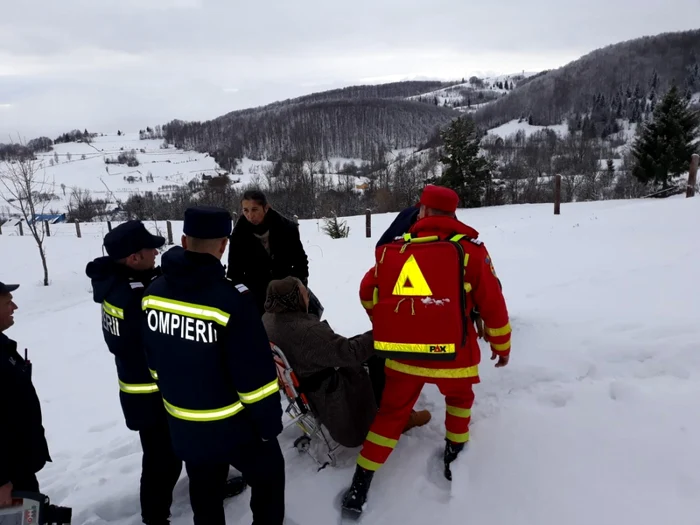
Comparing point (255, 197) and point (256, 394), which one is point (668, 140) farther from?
point (256, 394)

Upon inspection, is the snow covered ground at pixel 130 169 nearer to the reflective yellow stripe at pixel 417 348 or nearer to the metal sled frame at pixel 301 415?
the metal sled frame at pixel 301 415

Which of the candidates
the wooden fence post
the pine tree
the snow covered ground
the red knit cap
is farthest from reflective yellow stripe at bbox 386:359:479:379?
the snow covered ground

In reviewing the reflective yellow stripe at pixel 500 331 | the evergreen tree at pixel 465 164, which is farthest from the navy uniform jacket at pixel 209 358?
the evergreen tree at pixel 465 164

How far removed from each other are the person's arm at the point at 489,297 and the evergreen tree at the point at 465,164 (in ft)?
70.3

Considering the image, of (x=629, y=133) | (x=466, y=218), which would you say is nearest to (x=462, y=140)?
(x=466, y=218)

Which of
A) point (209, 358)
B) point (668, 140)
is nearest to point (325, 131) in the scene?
point (668, 140)

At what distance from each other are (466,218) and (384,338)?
49.0ft

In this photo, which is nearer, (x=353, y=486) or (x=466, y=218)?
(x=353, y=486)

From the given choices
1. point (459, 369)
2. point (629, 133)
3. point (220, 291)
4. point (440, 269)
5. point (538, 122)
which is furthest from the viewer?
point (538, 122)

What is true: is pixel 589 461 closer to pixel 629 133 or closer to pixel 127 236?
pixel 127 236

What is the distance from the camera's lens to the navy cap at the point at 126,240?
225 cm

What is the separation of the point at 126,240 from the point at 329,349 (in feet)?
4.03

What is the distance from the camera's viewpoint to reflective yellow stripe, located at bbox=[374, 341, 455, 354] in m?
2.23

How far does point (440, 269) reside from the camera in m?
2.21
